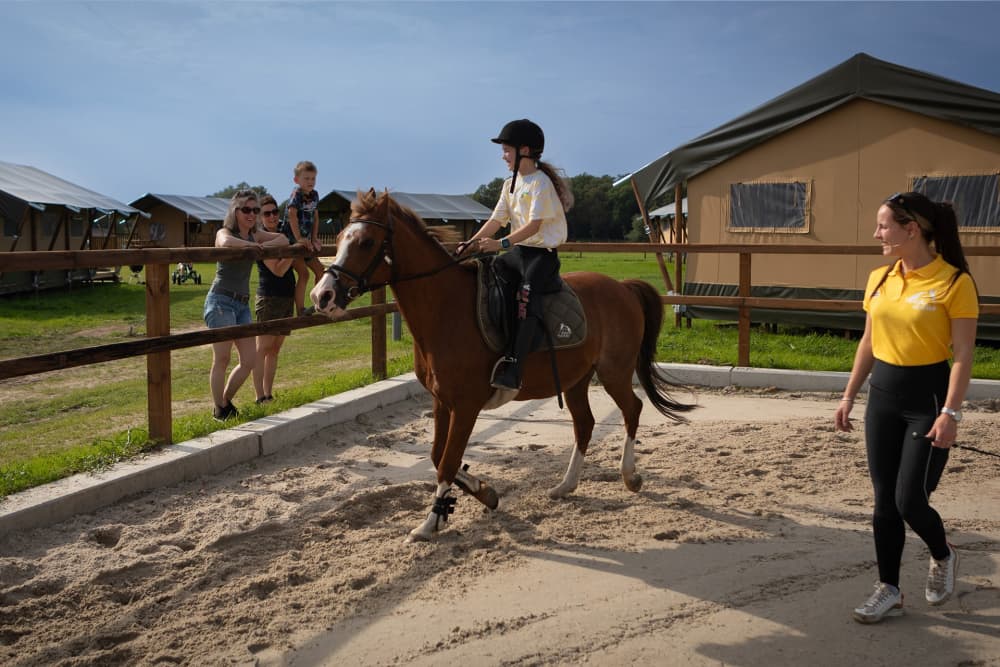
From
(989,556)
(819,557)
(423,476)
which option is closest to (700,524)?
(819,557)

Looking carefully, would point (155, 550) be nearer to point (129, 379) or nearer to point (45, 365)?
point (45, 365)

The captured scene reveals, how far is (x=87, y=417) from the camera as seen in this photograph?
764 cm

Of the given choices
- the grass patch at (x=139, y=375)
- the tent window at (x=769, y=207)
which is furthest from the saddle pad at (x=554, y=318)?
→ the tent window at (x=769, y=207)

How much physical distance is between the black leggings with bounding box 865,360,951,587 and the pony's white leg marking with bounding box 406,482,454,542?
7.40 ft

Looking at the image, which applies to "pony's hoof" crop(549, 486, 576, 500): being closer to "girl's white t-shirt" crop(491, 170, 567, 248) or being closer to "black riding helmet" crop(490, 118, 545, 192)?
"girl's white t-shirt" crop(491, 170, 567, 248)

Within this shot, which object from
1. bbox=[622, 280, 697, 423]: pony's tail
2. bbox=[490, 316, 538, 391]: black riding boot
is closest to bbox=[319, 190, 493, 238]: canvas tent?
bbox=[622, 280, 697, 423]: pony's tail

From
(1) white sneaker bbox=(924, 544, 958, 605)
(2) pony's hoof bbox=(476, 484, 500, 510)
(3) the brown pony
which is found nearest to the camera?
(1) white sneaker bbox=(924, 544, 958, 605)

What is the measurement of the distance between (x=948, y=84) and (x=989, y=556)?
362 inches

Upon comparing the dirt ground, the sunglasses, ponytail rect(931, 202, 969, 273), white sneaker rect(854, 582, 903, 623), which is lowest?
the dirt ground

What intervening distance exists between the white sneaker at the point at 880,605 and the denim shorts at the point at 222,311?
521cm

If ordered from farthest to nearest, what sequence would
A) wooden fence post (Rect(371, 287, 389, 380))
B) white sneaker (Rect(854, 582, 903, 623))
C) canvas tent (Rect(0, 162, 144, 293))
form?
canvas tent (Rect(0, 162, 144, 293)), wooden fence post (Rect(371, 287, 389, 380)), white sneaker (Rect(854, 582, 903, 623))

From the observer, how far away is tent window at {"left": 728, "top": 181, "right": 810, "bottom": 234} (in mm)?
12844

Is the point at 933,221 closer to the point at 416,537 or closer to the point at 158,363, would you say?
the point at 416,537

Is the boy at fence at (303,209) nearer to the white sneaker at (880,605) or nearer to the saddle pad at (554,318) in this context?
the saddle pad at (554,318)
